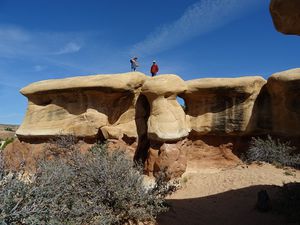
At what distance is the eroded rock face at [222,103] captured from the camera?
1395cm

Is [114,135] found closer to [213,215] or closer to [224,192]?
[224,192]

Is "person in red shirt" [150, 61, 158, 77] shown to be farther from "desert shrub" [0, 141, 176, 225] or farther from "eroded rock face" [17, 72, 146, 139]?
"desert shrub" [0, 141, 176, 225]

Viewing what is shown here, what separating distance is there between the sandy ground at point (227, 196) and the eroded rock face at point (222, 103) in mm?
1837

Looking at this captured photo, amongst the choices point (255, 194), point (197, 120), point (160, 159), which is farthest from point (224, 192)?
point (197, 120)

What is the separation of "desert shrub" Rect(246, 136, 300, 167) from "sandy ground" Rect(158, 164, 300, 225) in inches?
25.9

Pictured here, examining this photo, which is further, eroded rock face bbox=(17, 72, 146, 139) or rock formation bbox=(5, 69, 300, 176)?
eroded rock face bbox=(17, 72, 146, 139)

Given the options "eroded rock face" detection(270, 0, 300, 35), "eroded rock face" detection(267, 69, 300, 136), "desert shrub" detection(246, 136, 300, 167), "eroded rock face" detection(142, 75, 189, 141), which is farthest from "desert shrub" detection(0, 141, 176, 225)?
"eroded rock face" detection(267, 69, 300, 136)

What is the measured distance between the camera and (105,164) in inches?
286

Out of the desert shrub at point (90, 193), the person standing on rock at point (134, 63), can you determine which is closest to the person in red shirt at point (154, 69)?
the person standing on rock at point (134, 63)

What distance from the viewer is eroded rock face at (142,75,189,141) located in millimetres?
13432

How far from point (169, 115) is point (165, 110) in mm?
240

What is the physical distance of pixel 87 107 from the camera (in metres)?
14.9

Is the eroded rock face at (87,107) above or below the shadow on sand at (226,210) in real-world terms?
above

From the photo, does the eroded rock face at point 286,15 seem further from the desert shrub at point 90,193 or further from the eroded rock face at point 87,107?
the eroded rock face at point 87,107
